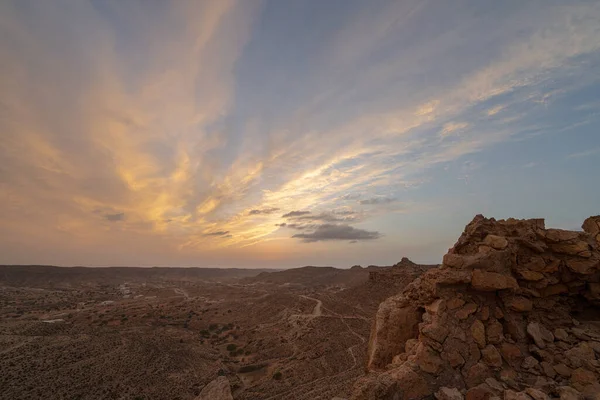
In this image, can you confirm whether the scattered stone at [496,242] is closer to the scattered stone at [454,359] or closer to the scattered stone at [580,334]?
the scattered stone at [580,334]

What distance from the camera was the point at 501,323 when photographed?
8469mm

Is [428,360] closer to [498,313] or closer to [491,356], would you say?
[491,356]

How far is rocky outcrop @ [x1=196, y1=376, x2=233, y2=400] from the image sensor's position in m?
17.8

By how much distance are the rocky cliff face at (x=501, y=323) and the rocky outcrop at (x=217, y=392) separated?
41.4 feet

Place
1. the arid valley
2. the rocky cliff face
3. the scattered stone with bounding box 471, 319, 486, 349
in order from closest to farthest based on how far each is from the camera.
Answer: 1. the rocky cliff face
2. the scattered stone with bounding box 471, 319, 486, 349
3. the arid valley

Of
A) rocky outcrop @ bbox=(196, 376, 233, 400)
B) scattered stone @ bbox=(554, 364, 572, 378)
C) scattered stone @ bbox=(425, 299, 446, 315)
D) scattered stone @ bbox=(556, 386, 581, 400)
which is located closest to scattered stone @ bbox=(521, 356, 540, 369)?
scattered stone @ bbox=(554, 364, 572, 378)

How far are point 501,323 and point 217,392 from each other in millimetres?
18110

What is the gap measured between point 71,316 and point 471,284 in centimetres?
5769

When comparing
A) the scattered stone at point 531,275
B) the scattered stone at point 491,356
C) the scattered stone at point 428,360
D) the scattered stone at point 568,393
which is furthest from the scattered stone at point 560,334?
the scattered stone at point 428,360

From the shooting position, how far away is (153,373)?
2428 cm

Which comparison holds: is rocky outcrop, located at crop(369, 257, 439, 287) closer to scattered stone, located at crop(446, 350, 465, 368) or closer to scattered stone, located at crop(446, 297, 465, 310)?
scattered stone, located at crop(446, 297, 465, 310)

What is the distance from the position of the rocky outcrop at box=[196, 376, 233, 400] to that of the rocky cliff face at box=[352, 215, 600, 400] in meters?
12.6

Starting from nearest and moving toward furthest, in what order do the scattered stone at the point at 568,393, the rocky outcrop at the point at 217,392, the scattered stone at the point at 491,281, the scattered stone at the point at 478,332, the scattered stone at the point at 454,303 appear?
the scattered stone at the point at 568,393 → the scattered stone at the point at 478,332 → the scattered stone at the point at 491,281 → the scattered stone at the point at 454,303 → the rocky outcrop at the point at 217,392

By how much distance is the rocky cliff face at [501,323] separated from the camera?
7145 mm
